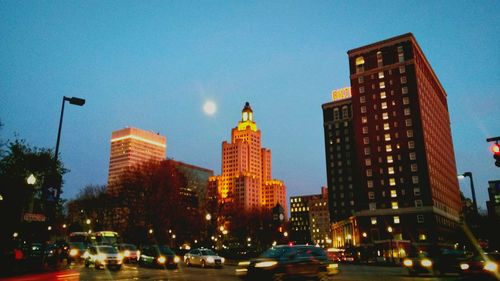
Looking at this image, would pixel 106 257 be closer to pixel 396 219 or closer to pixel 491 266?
pixel 491 266

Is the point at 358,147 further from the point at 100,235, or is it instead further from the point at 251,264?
the point at 251,264

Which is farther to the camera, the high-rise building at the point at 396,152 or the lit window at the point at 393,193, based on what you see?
the lit window at the point at 393,193

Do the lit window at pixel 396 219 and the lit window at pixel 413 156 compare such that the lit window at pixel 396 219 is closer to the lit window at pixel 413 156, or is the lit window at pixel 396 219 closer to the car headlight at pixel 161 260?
the lit window at pixel 413 156

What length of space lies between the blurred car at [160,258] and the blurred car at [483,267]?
20053mm

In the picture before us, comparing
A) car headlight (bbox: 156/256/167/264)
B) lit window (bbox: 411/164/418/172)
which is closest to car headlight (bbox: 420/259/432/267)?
car headlight (bbox: 156/256/167/264)

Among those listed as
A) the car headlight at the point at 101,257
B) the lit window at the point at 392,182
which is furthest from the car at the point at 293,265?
the lit window at the point at 392,182

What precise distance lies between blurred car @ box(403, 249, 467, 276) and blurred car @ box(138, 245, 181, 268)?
17.0 m

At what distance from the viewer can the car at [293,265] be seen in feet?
44.7

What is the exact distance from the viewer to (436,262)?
23.6m

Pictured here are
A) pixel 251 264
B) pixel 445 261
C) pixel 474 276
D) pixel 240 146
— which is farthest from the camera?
pixel 240 146

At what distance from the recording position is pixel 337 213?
133250 millimetres

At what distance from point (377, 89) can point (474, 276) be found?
281ft

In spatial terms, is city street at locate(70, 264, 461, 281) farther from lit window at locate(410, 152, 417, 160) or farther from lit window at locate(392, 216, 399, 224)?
lit window at locate(410, 152, 417, 160)

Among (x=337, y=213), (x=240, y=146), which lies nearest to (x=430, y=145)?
(x=337, y=213)
